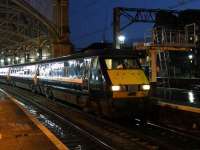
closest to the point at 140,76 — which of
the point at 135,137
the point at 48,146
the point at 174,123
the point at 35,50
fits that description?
the point at 174,123

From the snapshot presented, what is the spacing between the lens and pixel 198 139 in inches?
518

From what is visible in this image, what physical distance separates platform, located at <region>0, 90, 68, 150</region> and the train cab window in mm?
3571

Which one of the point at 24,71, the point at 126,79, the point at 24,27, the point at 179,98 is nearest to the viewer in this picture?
the point at 126,79

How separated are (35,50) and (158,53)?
31.3 metres

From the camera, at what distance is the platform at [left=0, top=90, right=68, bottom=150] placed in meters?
12.0

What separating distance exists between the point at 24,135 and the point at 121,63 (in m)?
5.63

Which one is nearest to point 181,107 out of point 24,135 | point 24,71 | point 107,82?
point 107,82

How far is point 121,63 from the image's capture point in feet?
58.0

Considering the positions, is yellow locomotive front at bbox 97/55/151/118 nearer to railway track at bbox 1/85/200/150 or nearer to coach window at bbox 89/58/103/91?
coach window at bbox 89/58/103/91

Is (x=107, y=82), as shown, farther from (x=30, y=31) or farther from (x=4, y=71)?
(x=30, y=31)

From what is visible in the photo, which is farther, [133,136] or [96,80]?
[96,80]

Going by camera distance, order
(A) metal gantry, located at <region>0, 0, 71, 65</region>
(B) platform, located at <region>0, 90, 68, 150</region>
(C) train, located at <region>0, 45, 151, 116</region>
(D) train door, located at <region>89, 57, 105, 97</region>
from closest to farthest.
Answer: (B) platform, located at <region>0, 90, 68, 150</region> → (C) train, located at <region>0, 45, 151, 116</region> → (D) train door, located at <region>89, 57, 105, 97</region> → (A) metal gantry, located at <region>0, 0, 71, 65</region>

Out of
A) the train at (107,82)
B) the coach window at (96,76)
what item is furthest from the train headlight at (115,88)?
the coach window at (96,76)

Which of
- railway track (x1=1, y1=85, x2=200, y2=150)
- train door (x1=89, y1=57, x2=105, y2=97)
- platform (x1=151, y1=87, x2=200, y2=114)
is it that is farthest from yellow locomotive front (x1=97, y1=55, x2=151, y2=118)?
platform (x1=151, y1=87, x2=200, y2=114)
